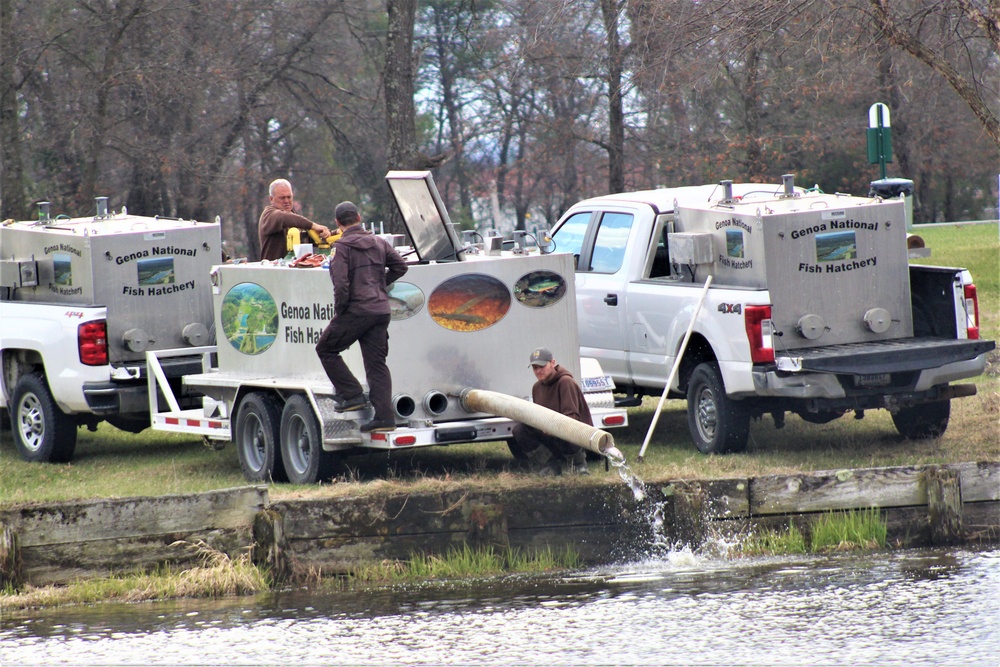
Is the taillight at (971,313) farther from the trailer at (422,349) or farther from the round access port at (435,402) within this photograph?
the round access port at (435,402)

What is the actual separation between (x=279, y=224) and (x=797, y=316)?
431 centimetres

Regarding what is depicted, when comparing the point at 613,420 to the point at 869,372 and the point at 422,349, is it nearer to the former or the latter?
the point at 422,349

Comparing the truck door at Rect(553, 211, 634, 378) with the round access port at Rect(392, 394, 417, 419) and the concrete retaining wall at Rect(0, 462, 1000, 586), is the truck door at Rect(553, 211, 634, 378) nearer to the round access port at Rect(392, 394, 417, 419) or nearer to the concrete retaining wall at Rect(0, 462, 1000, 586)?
the round access port at Rect(392, 394, 417, 419)

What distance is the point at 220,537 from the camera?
9.32 m

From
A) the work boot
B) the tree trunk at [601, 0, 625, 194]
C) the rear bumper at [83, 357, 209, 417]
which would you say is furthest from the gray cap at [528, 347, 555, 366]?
the tree trunk at [601, 0, 625, 194]

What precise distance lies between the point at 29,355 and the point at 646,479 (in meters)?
6.12

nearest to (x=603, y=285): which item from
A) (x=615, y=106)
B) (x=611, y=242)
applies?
(x=611, y=242)

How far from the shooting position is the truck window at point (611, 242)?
12562 mm

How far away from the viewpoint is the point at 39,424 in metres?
12.8

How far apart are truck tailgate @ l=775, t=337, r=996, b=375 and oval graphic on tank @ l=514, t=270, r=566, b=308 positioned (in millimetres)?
1763

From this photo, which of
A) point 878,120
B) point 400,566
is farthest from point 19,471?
point 878,120

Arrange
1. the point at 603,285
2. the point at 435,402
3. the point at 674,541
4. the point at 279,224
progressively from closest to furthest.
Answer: the point at 674,541, the point at 435,402, the point at 279,224, the point at 603,285

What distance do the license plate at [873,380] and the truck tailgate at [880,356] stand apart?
10cm

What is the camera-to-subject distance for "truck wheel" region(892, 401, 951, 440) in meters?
11.8
